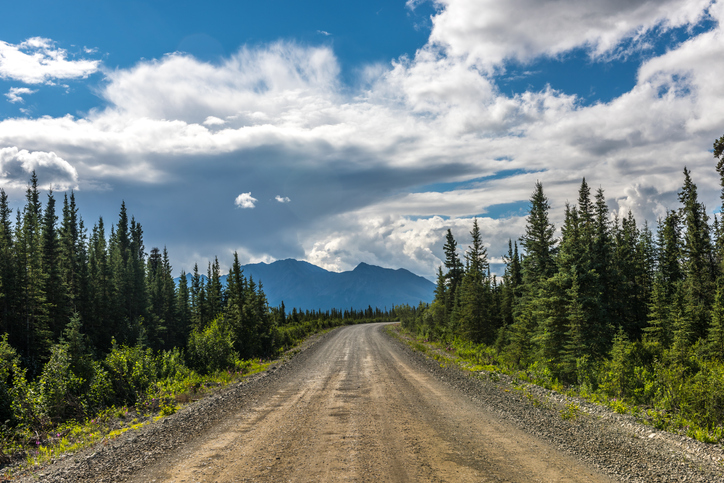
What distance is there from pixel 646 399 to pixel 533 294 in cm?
1087

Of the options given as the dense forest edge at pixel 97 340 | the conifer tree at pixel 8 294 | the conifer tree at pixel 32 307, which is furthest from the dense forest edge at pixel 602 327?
the conifer tree at pixel 8 294

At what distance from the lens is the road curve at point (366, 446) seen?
636 cm

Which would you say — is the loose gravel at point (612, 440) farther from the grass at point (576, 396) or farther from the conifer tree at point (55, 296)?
the conifer tree at point (55, 296)

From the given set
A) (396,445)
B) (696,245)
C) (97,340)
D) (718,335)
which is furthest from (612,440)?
(97,340)

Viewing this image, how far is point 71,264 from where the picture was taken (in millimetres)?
46156

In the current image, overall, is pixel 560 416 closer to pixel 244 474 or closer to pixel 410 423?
pixel 410 423

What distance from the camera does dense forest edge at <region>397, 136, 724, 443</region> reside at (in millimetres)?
10023

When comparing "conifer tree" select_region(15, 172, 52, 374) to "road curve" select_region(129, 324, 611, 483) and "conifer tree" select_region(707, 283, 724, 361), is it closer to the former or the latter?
"road curve" select_region(129, 324, 611, 483)

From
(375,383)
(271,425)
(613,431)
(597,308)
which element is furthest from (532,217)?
(271,425)

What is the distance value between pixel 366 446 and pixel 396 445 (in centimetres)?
63

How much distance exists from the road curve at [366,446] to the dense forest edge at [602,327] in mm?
3911

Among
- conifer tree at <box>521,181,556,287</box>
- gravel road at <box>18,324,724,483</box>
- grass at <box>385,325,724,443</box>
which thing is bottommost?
grass at <box>385,325,724,443</box>

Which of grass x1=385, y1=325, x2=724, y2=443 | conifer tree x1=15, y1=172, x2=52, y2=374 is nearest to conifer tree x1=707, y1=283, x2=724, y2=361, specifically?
grass x1=385, y1=325, x2=724, y2=443

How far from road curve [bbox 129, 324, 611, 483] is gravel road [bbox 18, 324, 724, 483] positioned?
24mm
